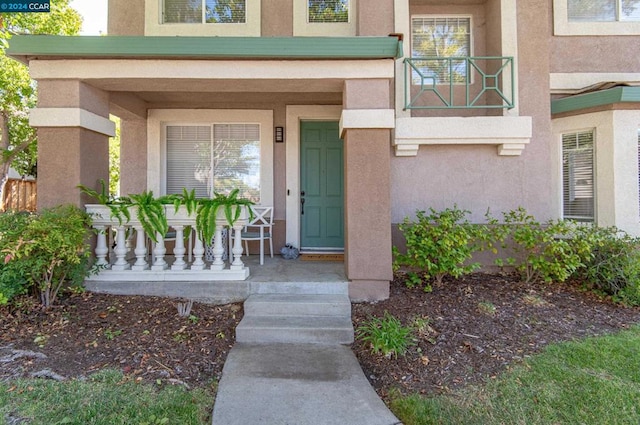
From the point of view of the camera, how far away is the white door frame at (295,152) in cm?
608

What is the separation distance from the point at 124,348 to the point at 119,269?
1.46 metres

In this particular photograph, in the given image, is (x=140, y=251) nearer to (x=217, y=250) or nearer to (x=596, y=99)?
(x=217, y=250)

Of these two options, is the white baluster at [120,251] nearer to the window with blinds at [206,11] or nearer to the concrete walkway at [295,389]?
the concrete walkway at [295,389]

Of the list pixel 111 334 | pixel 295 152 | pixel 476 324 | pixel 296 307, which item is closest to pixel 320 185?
pixel 295 152

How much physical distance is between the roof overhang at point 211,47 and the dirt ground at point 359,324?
2.88m

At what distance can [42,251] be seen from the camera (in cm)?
363

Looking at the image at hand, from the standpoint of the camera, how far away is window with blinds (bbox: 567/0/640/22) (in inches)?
217

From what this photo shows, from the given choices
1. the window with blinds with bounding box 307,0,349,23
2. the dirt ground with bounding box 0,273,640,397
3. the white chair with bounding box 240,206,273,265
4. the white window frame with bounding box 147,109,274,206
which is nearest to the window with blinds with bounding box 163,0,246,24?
the window with blinds with bounding box 307,0,349,23

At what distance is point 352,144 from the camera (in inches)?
163

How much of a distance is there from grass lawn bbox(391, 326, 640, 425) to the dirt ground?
6.4 inches

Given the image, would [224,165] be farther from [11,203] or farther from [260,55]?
[11,203]

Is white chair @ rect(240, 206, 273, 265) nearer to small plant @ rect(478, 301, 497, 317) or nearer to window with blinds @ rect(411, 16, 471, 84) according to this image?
small plant @ rect(478, 301, 497, 317)

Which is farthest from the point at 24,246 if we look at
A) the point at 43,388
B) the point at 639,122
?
the point at 639,122

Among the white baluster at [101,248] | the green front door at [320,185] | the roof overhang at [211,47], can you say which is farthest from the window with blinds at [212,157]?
the roof overhang at [211,47]
